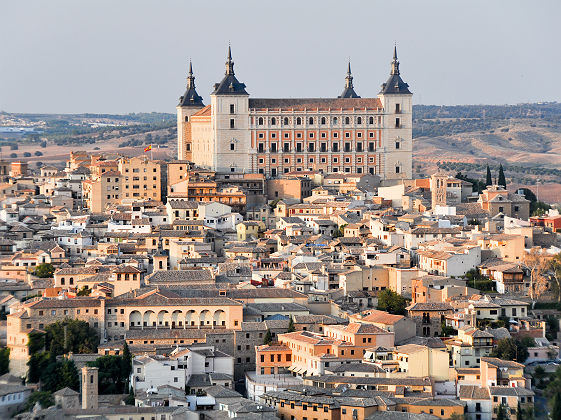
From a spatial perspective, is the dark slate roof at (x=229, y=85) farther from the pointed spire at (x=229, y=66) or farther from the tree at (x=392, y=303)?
the tree at (x=392, y=303)

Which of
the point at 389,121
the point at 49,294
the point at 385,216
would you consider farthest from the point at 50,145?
the point at 49,294

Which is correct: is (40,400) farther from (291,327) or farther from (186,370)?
(291,327)

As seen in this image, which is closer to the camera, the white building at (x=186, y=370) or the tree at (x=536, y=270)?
the white building at (x=186, y=370)

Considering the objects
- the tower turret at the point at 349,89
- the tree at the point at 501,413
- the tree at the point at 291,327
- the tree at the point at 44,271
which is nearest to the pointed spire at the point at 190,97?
the tower turret at the point at 349,89

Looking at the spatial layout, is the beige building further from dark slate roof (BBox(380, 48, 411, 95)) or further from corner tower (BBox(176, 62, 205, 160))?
dark slate roof (BBox(380, 48, 411, 95))

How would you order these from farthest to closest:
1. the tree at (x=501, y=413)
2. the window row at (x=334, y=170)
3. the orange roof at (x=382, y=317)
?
the window row at (x=334, y=170) → the orange roof at (x=382, y=317) → the tree at (x=501, y=413)

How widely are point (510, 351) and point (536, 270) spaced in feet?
23.2

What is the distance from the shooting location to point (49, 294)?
154 ft

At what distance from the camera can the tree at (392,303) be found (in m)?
45.6

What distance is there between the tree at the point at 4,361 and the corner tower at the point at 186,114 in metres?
32.7

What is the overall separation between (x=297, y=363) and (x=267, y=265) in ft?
35.0

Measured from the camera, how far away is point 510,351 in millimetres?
41469

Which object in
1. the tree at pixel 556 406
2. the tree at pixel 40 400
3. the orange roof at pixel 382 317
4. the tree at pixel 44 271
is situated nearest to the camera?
the tree at pixel 556 406

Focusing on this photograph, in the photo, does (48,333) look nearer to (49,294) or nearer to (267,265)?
(49,294)
